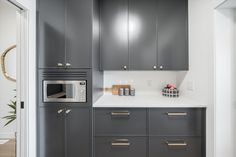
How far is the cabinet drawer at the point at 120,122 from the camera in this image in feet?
5.94

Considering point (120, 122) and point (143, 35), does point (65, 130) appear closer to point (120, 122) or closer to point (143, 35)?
point (120, 122)

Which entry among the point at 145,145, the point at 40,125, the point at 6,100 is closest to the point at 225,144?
the point at 145,145

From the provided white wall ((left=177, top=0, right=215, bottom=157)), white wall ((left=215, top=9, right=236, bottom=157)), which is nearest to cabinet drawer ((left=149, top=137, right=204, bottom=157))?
white wall ((left=177, top=0, right=215, bottom=157))

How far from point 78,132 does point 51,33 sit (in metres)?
1.23

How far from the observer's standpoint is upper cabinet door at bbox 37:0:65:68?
6.02 ft

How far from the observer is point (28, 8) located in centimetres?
169

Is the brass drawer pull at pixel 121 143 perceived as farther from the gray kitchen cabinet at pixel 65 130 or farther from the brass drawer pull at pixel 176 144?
the brass drawer pull at pixel 176 144

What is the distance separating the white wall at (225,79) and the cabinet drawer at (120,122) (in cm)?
80

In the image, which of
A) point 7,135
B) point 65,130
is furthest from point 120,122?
point 7,135

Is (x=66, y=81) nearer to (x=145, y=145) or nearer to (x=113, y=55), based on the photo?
(x=113, y=55)

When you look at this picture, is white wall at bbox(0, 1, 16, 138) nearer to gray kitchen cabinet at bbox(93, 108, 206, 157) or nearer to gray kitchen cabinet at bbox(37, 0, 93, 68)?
gray kitchen cabinet at bbox(37, 0, 93, 68)

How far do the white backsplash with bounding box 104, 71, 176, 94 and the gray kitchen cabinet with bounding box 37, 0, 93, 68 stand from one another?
33.3 inches

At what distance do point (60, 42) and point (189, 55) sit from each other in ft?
5.78

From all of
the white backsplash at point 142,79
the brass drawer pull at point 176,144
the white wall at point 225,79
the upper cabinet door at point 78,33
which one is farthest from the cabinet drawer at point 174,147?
the upper cabinet door at point 78,33
